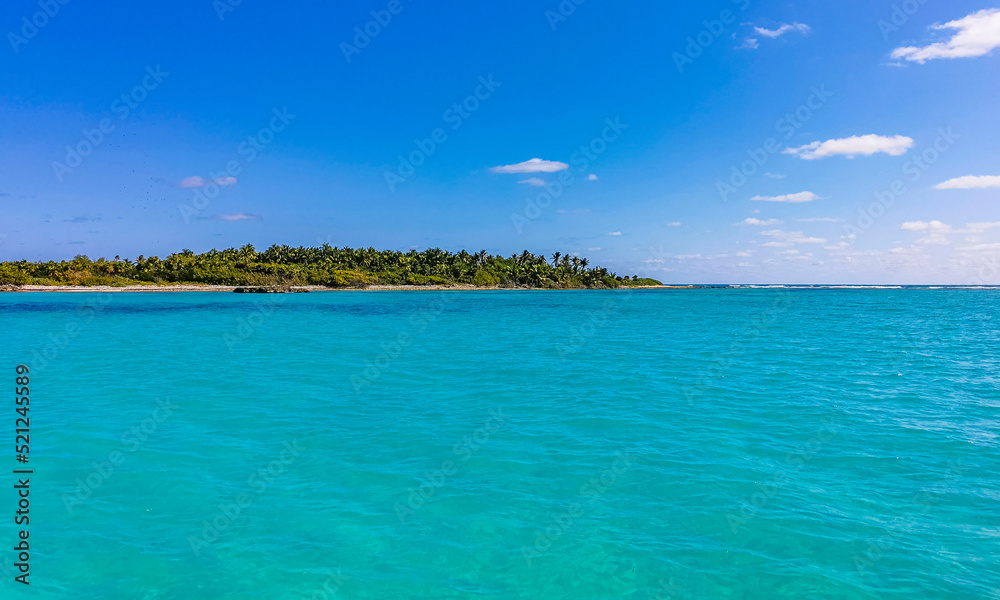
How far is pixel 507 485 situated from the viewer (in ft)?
34.3

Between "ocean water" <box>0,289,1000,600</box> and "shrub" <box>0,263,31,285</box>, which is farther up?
"shrub" <box>0,263,31,285</box>

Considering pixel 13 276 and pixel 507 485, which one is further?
pixel 13 276

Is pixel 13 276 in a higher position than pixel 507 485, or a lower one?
higher

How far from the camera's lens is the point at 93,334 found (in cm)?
4097

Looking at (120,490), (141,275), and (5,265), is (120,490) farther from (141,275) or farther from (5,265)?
(5,265)

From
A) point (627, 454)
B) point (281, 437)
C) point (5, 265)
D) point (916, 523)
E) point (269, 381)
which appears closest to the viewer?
point (916, 523)

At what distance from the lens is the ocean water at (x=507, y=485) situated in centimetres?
721

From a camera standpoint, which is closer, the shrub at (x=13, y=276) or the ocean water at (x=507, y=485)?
the ocean water at (x=507, y=485)

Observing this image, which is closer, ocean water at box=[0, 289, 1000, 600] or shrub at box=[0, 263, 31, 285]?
ocean water at box=[0, 289, 1000, 600]

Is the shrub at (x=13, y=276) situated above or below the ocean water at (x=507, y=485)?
above

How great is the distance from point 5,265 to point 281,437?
203140 mm

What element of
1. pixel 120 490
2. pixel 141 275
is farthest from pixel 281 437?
pixel 141 275

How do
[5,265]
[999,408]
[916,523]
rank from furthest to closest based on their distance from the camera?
1. [5,265]
2. [999,408]
3. [916,523]

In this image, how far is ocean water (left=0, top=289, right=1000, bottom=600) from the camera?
7.21m
